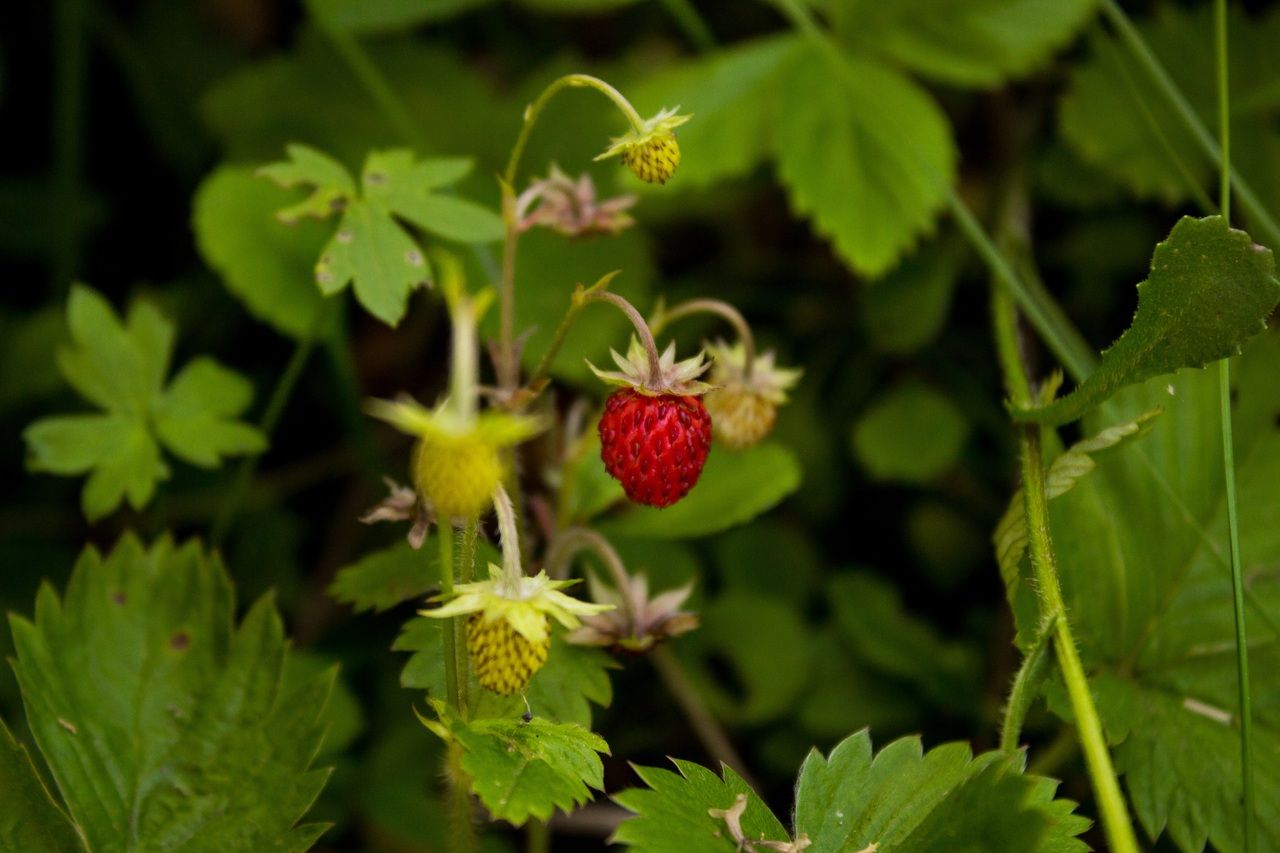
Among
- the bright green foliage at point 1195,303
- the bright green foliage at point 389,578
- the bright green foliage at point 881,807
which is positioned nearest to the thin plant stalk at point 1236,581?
the bright green foliage at point 1195,303

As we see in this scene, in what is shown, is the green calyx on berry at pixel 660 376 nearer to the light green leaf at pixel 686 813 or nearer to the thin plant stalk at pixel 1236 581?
the light green leaf at pixel 686 813

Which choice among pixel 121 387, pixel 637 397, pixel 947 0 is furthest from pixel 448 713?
pixel 947 0

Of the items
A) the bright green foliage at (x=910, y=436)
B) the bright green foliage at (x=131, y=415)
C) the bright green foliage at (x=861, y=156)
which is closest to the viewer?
the bright green foliage at (x=131, y=415)

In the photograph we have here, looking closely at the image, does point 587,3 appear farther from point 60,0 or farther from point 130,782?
point 130,782

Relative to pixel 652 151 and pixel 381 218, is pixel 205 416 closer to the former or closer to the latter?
pixel 381 218

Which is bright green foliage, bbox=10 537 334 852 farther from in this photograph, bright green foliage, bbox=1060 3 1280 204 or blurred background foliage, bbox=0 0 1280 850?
bright green foliage, bbox=1060 3 1280 204
